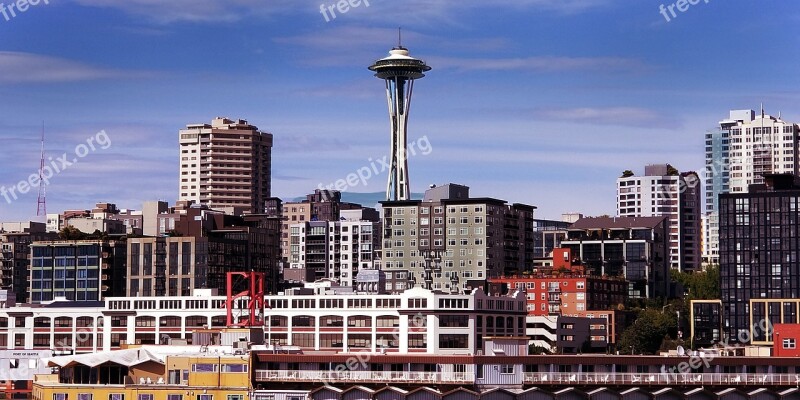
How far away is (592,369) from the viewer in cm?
10700

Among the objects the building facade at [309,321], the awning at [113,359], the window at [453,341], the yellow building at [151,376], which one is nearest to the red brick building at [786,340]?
the building facade at [309,321]

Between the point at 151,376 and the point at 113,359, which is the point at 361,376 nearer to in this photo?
the point at 151,376

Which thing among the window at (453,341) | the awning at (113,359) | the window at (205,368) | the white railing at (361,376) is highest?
the awning at (113,359)

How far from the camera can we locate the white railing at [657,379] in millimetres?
105500

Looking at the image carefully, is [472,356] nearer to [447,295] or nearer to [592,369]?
[592,369]

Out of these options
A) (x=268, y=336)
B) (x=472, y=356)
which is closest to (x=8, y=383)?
(x=268, y=336)

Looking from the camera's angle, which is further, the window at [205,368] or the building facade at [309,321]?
the building facade at [309,321]

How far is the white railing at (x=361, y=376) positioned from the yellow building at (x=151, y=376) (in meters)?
2.14

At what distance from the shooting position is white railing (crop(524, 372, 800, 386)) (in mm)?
105500

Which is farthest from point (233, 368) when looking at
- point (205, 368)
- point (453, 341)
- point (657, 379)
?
point (453, 341)

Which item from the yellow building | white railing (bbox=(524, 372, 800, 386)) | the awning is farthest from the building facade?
the yellow building

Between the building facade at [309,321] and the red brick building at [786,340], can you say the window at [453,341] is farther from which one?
the red brick building at [786,340]

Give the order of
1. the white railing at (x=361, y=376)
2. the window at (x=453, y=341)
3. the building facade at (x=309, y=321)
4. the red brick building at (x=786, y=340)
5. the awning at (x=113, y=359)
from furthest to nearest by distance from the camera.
→ 1. the building facade at (x=309, y=321)
2. the window at (x=453, y=341)
3. the red brick building at (x=786, y=340)
4. the awning at (x=113, y=359)
5. the white railing at (x=361, y=376)

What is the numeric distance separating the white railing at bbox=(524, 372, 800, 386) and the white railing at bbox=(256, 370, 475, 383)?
214 inches
